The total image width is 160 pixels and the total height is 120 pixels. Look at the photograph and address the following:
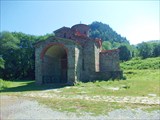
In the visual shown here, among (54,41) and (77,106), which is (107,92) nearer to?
(77,106)

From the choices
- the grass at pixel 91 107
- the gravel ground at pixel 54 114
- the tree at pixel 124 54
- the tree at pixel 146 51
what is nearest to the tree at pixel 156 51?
the tree at pixel 146 51

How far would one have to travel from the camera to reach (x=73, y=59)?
29781 millimetres

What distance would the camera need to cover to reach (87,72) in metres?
34.6

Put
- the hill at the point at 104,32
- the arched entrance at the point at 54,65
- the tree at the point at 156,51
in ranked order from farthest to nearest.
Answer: the hill at the point at 104,32
the tree at the point at 156,51
the arched entrance at the point at 54,65

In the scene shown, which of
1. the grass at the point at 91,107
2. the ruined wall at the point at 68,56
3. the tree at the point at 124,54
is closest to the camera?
the grass at the point at 91,107

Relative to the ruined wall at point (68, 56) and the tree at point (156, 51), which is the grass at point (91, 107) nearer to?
the ruined wall at point (68, 56)

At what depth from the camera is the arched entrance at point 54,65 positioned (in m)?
33.0

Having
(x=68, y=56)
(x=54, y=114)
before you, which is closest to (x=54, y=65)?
(x=68, y=56)

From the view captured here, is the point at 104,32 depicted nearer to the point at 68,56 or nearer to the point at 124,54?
the point at 124,54

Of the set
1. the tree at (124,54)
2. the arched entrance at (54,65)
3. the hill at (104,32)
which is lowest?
the arched entrance at (54,65)

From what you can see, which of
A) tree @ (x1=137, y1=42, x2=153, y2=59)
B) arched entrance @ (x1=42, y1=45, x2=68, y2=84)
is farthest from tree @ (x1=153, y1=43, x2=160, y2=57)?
arched entrance @ (x1=42, y1=45, x2=68, y2=84)

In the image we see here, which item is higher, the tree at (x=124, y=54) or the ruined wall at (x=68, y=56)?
the tree at (x=124, y=54)

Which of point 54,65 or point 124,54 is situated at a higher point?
point 124,54

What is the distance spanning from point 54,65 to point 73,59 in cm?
790
